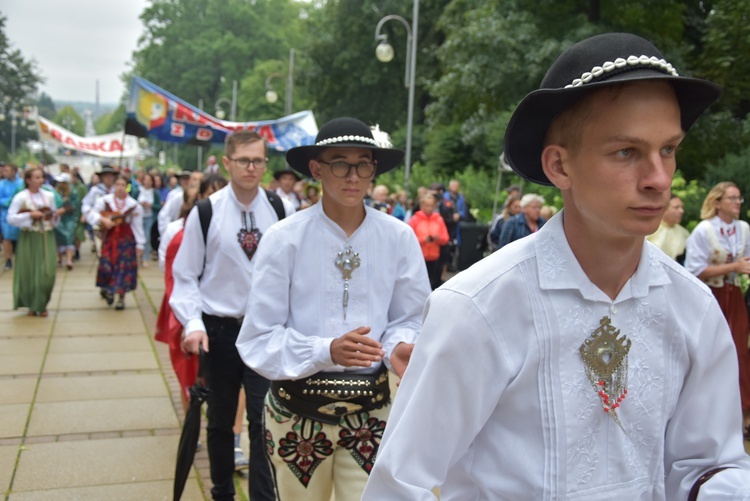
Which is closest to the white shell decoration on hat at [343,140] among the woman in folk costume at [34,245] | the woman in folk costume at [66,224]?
the woman in folk costume at [34,245]

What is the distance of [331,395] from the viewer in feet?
10.7

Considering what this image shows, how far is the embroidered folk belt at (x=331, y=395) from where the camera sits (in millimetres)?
3270

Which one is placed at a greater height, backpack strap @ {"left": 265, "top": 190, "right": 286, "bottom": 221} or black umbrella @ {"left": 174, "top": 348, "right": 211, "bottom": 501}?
backpack strap @ {"left": 265, "top": 190, "right": 286, "bottom": 221}

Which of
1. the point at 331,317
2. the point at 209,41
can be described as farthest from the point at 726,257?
the point at 209,41

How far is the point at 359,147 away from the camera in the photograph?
11.5ft

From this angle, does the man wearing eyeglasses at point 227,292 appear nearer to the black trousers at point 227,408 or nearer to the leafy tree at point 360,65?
the black trousers at point 227,408

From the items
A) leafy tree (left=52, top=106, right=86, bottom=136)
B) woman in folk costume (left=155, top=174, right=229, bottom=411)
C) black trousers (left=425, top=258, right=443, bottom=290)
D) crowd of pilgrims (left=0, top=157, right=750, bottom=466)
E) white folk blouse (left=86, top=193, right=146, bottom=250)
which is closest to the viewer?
woman in folk costume (left=155, top=174, right=229, bottom=411)

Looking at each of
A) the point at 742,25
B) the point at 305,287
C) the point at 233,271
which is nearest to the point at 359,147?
the point at 305,287

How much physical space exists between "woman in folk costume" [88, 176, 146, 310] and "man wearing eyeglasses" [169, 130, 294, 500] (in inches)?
296

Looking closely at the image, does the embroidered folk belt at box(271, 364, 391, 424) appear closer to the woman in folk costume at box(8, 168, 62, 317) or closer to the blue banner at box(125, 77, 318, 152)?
the woman in folk costume at box(8, 168, 62, 317)

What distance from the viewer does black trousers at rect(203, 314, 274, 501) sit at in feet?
13.9

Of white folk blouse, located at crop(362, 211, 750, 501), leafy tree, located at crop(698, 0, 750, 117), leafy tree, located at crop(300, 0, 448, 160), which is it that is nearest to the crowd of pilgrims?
white folk blouse, located at crop(362, 211, 750, 501)

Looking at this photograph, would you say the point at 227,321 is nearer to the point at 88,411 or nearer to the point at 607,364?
the point at 88,411

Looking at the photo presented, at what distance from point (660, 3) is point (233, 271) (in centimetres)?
1461
